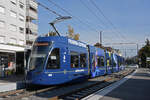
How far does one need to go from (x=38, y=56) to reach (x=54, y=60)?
96 centimetres

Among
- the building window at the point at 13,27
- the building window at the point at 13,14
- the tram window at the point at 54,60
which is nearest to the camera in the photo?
the tram window at the point at 54,60

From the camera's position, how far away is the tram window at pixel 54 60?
36.7ft

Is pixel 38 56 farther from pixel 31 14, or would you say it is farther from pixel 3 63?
pixel 31 14

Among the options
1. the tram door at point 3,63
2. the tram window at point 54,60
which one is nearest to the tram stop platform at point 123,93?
the tram window at point 54,60

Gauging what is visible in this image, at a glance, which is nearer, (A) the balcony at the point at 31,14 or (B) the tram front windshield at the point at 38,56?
(B) the tram front windshield at the point at 38,56

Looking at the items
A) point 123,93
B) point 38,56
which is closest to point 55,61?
point 38,56

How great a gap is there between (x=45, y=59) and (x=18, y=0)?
2735 centimetres

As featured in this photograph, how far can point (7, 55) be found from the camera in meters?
23.8

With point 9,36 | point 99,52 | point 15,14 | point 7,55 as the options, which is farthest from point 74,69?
point 15,14

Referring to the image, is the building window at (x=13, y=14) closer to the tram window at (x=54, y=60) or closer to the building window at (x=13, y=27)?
the building window at (x=13, y=27)

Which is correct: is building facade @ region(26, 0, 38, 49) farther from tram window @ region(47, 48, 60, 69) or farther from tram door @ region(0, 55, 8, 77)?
tram window @ region(47, 48, 60, 69)

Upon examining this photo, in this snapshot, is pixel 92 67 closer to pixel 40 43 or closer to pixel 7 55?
pixel 40 43

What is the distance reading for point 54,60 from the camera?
11414 mm

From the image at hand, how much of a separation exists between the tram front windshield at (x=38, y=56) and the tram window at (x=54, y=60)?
37 centimetres
